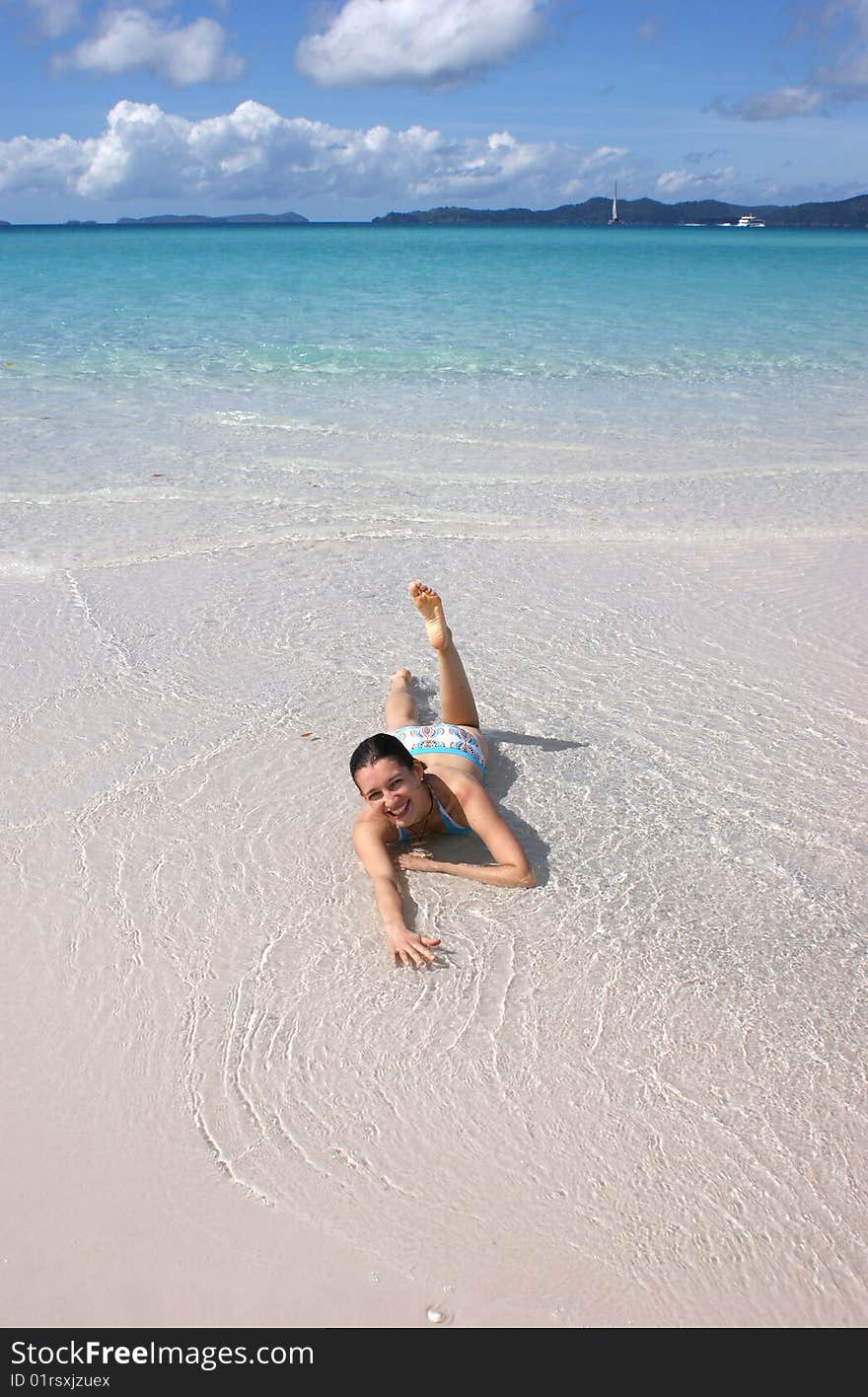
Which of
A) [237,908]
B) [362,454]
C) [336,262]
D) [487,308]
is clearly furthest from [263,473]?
[336,262]

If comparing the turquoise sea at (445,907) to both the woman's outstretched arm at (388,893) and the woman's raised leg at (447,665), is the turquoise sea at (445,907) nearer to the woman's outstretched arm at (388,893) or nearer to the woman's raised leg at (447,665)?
the woman's outstretched arm at (388,893)

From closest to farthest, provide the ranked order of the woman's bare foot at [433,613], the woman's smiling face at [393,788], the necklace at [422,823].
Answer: the woman's smiling face at [393,788]
the necklace at [422,823]
the woman's bare foot at [433,613]

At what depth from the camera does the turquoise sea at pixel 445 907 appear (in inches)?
94.5

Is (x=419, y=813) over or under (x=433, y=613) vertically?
under

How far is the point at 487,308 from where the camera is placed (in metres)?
20.9

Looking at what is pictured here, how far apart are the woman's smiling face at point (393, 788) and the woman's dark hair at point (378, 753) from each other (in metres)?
0.02

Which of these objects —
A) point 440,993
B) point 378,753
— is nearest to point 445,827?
point 378,753

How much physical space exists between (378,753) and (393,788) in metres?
0.14

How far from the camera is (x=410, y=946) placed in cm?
329

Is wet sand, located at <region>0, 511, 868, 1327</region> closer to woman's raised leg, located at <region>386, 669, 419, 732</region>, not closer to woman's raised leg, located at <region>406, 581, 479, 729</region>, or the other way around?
woman's raised leg, located at <region>386, 669, 419, 732</region>

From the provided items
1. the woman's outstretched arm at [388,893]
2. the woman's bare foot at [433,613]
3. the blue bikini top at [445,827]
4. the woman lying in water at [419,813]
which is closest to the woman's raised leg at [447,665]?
the woman's bare foot at [433,613]

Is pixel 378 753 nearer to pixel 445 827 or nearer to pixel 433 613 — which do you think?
pixel 445 827

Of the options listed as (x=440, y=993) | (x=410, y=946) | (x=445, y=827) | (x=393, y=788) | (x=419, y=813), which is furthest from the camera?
(x=445, y=827)
